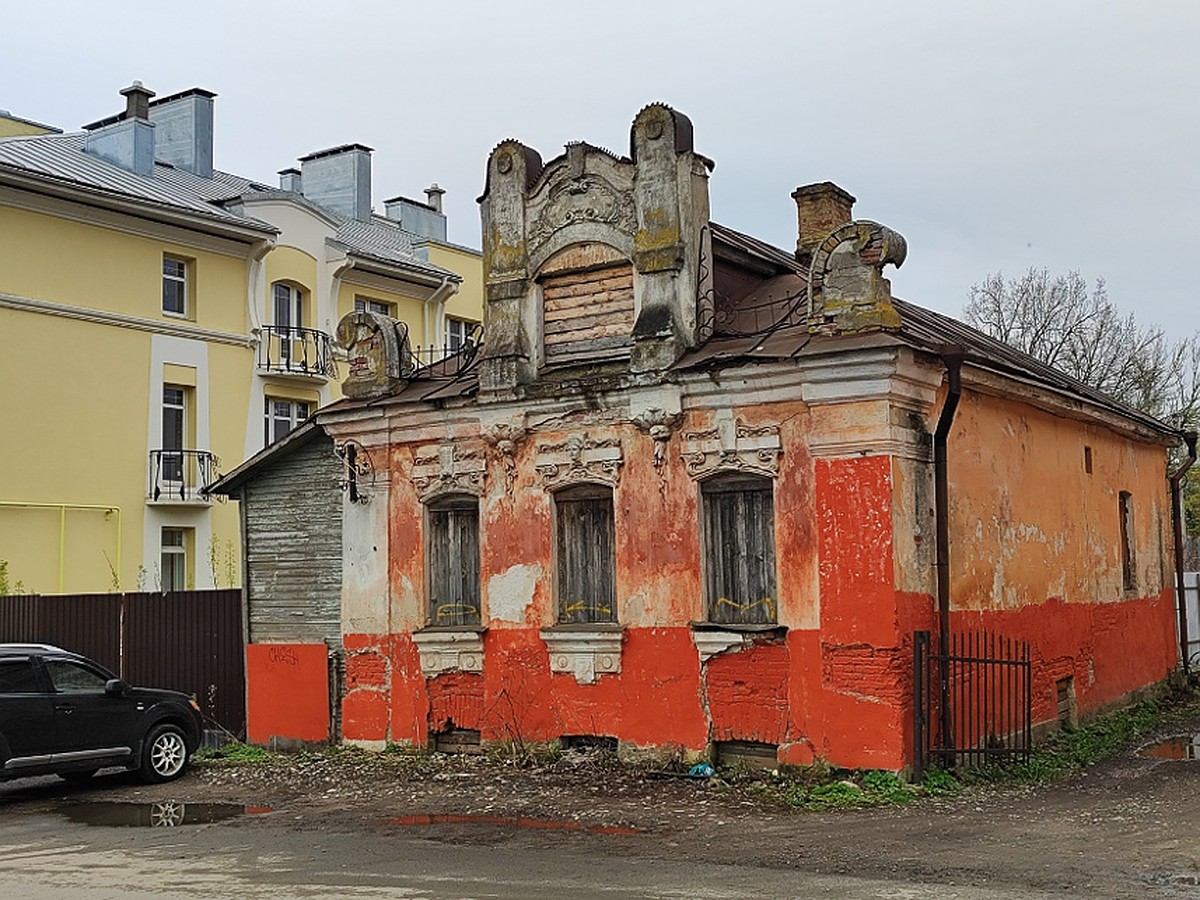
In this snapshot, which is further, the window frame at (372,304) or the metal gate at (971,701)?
the window frame at (372,304)

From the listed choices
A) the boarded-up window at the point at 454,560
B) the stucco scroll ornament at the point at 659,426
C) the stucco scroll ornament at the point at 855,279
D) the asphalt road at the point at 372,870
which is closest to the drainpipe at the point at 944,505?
the stucco scroll ornament at the point at 855,279

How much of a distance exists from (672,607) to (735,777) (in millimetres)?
1790

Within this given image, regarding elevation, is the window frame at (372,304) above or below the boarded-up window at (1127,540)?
above

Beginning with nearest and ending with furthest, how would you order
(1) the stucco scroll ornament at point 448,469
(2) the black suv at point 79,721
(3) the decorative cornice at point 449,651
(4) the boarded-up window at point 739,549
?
(4) the boarded-up window at point 739,549
(2) the black suv at point 79,721
(3) the decorative cornice at point 449,651
(1) the stucco scroll ornament at point 448,469

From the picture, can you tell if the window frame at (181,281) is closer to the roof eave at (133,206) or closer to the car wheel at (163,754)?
the roof eave at (133,206)

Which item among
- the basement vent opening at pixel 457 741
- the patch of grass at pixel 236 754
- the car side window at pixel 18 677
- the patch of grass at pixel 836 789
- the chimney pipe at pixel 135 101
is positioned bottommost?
the patch of grass at pixel 236 754

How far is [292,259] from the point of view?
3106 cm

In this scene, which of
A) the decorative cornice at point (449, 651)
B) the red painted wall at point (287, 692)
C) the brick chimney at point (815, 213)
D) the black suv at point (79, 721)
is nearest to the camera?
the black suv at point (79, 721)

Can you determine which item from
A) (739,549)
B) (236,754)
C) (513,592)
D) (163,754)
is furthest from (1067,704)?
(163,754)

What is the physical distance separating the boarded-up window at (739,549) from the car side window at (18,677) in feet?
22.7

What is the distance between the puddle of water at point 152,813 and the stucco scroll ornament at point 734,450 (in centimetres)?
530

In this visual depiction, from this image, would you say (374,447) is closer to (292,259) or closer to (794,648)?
(794,648)

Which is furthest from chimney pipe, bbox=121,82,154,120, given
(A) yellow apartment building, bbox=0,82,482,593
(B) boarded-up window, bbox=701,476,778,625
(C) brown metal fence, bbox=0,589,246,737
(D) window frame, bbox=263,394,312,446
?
(B) boarded-up window, bbox=701,476,778,625

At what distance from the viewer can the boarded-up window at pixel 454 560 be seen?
15367 millimetres
